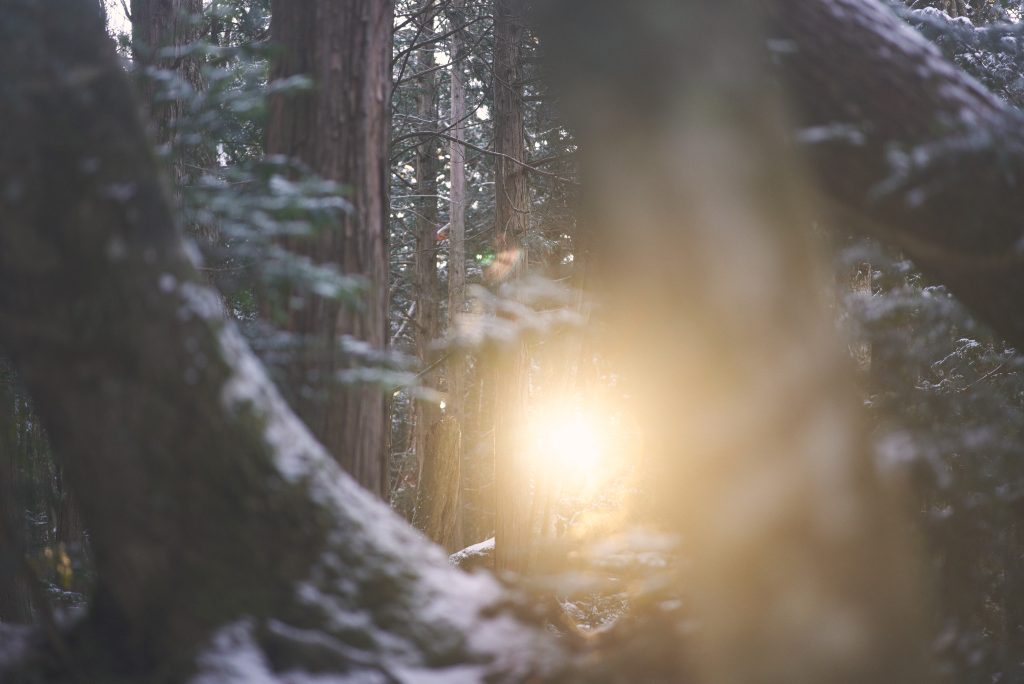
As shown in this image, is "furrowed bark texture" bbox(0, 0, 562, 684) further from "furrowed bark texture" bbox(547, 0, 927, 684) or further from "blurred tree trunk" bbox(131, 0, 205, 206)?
"blurred tree trunk" bbox(131, 0, 205, 206)

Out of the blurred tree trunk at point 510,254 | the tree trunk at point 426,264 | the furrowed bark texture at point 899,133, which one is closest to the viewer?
the furrowed bark texture at point 899,133

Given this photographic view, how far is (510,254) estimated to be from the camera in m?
10.6

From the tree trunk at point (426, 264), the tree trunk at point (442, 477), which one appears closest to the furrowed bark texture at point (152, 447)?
the tree trunk at point (442, 477)

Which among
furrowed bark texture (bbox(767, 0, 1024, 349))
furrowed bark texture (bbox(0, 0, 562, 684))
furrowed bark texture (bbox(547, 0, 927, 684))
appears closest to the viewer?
furrowed bark texture (bbox(0, 0, 562, 684))

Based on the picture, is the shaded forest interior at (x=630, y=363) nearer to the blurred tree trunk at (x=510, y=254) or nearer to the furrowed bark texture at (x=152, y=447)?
the furrowed bark texture at (x=152, y=447)

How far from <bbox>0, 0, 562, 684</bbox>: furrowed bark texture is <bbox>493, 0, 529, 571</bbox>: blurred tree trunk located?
6.68 m

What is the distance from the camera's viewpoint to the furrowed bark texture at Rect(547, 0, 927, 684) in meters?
2.21

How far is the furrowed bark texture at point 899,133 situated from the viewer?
2738 millimetres

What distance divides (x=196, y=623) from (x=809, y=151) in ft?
8.02

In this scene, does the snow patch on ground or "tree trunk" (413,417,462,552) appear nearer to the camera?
the snow patch on ground

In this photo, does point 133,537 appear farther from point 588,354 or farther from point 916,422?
point 588,354

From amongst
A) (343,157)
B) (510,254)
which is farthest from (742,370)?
(510,254)

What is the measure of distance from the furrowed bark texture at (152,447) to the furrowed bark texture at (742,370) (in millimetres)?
673

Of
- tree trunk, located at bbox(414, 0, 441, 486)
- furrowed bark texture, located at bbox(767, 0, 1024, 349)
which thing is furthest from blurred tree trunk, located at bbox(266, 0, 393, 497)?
tree trunk, located at bbox(414, 0, 441, 486)
